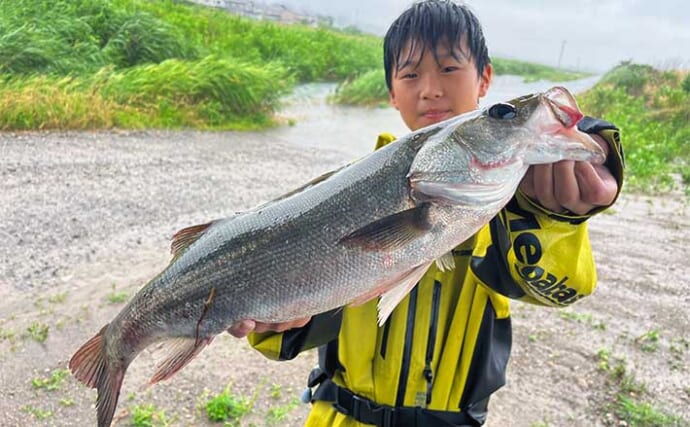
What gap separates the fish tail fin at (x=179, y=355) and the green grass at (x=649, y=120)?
9917mm

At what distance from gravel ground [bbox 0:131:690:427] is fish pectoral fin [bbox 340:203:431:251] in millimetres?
2239

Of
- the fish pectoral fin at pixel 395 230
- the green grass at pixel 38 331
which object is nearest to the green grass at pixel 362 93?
the green grass at pixel 38 331

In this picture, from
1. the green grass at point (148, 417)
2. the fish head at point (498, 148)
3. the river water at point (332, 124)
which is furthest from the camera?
the river water at point (332, 124)

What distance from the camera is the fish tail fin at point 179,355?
1969 millimetres

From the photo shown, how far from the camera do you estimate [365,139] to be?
15945mm

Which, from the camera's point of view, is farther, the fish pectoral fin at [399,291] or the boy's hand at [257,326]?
the boy's hand at [257,326]

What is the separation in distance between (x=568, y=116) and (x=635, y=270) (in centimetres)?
536

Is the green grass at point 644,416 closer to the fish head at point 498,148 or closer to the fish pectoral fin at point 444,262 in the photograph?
the fish pectoral fin at point 444,262

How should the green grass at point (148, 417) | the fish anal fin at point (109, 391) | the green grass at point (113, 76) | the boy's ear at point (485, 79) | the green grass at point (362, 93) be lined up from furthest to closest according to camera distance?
the green grass at point (362, 93) → the green grass at point (113, 76) → the green grass at point (148, 417) → the boy's ear at point (485, 79) → the fish anal fin at point (109, 391)

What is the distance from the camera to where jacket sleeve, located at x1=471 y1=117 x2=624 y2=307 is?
6.01ft

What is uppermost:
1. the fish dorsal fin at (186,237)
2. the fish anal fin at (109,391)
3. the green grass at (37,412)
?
the fish dorsal fin at (186,237)

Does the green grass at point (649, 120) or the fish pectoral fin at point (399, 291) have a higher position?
the fish pectoral fin at point (399, 291)

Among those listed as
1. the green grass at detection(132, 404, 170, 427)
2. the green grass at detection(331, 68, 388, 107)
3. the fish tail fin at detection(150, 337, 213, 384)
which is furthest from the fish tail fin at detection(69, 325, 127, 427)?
the green grass at detection(331, 68, 388, 107)

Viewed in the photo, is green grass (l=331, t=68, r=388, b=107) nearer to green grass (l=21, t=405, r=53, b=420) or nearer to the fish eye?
green grass (l=21, t=405, r=53, b=420)
